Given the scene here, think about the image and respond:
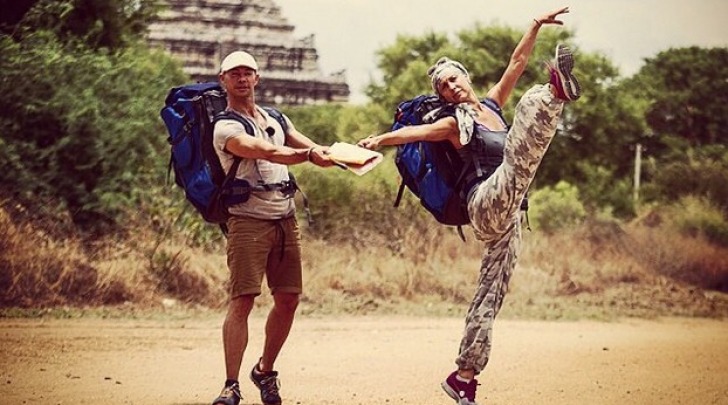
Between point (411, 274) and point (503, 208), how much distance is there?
6537mm

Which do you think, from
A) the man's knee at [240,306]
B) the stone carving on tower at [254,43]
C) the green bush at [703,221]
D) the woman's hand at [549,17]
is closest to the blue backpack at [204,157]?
the man's knee at [240,306]

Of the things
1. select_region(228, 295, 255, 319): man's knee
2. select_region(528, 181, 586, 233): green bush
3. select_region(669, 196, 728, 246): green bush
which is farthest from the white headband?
select_region(528, 181, 586, 233): green bush

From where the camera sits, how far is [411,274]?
1113 cm

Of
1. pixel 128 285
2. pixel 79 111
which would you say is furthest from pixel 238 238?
pixel 79 111

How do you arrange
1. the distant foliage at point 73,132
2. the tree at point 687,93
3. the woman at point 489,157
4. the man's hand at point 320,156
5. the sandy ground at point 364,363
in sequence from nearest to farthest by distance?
the woman at point 489,157, the man's hand at point 320,156, the sandy ground at point 364,363, the distant foliage at point 73,132, the tree at point 687,93

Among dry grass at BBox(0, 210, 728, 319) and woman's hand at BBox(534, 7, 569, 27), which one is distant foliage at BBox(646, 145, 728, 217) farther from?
woman's hand at BBox(534, 7, 569, 27)

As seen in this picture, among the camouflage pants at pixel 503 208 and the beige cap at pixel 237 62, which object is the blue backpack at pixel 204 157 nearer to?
the beige cap at pixel 237 62

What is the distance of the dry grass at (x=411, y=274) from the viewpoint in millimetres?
9359

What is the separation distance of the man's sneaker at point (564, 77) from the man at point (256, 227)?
1032mm

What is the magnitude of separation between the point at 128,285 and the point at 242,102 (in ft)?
16.5

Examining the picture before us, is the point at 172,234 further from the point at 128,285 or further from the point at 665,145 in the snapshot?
the point at 665,145

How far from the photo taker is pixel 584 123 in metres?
22.9

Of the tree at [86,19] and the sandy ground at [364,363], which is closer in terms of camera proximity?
the sandy ground at [364,363]

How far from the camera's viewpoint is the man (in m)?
4.74
